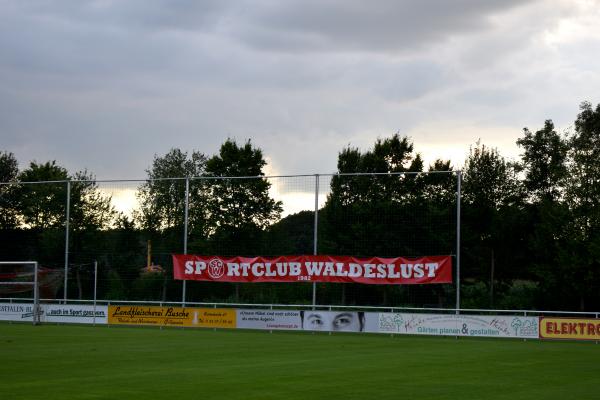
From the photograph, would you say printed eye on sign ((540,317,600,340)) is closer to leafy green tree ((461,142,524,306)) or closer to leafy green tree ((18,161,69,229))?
leafy green tree ((461,142,524,306))

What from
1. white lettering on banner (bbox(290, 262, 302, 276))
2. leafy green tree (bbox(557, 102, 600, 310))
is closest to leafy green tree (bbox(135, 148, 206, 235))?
white lettering on banner (bbox(290, 262, 302, 276))

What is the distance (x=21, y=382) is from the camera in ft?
50.6

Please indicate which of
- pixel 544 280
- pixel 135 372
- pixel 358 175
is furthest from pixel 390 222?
pixel 135 372

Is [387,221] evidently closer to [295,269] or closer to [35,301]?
[295,269]

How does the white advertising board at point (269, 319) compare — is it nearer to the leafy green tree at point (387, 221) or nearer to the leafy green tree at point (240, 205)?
the leafy green tree at point (387, 221)

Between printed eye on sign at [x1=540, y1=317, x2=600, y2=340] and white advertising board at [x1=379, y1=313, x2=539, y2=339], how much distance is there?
1.17 ft

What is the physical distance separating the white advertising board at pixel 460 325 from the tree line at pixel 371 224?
3868mm

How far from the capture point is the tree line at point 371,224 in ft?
138

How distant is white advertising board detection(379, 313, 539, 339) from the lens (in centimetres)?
3559

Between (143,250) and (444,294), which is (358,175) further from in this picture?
(143,250)

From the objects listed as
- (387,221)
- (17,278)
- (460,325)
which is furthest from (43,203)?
(460,325)

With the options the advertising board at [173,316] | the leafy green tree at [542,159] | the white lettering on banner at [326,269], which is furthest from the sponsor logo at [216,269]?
the leafy green tree at [542,159]

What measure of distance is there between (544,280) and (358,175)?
13070 millimetres

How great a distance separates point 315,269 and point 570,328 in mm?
12223
